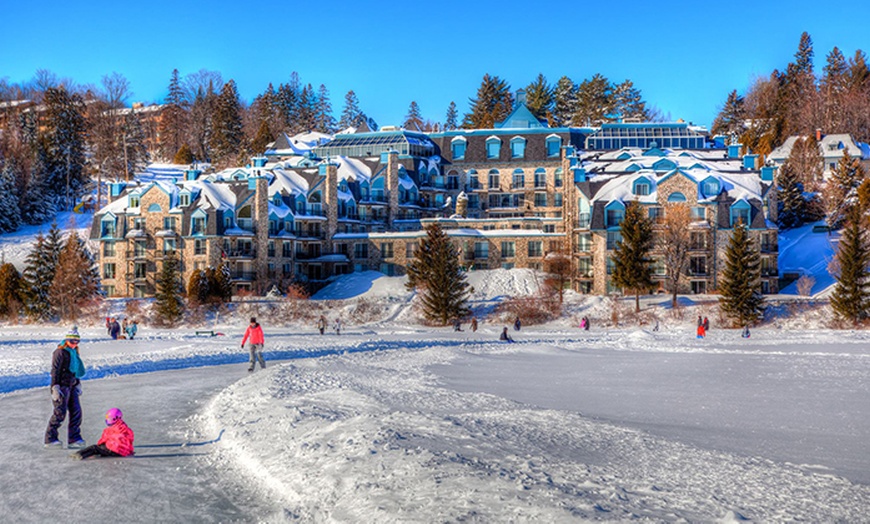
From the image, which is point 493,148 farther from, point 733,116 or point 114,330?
point 114,330

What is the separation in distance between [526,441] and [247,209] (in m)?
58.7

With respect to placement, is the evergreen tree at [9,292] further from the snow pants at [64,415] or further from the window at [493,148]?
the snow pants at [64,415]

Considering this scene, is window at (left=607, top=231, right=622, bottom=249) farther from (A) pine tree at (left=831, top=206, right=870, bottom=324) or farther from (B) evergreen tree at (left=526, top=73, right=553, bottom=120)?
(B) evergreen tree at (left=526, top=73, right=553, bottom=120)

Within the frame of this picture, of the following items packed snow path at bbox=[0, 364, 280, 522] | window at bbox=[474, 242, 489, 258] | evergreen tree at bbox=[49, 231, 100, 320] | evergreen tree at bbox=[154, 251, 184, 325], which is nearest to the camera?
packed snow path at bbox=[0, 364, 280, 522]

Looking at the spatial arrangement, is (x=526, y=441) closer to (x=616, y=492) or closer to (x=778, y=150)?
(x=616, y=492)

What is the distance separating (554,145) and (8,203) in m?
57.5

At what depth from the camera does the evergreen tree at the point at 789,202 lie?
76250 mm

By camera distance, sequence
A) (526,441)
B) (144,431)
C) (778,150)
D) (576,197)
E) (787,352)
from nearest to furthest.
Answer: (526,441) < (144,431) < (787,352) < (576,197) < (778,150)

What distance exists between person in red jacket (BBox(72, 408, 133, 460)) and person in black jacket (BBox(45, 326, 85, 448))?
2.84ft

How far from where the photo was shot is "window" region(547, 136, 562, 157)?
86.7m

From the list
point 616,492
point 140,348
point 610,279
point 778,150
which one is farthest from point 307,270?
point 616,492

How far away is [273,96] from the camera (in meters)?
128

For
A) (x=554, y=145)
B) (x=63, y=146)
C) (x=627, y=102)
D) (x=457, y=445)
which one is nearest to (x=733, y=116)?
(x=627, y=102)

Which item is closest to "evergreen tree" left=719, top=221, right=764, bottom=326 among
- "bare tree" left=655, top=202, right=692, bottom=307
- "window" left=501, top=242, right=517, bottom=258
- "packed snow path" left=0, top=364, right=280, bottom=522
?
"bare tree" left=655, top=202, right=692, bottom=307
